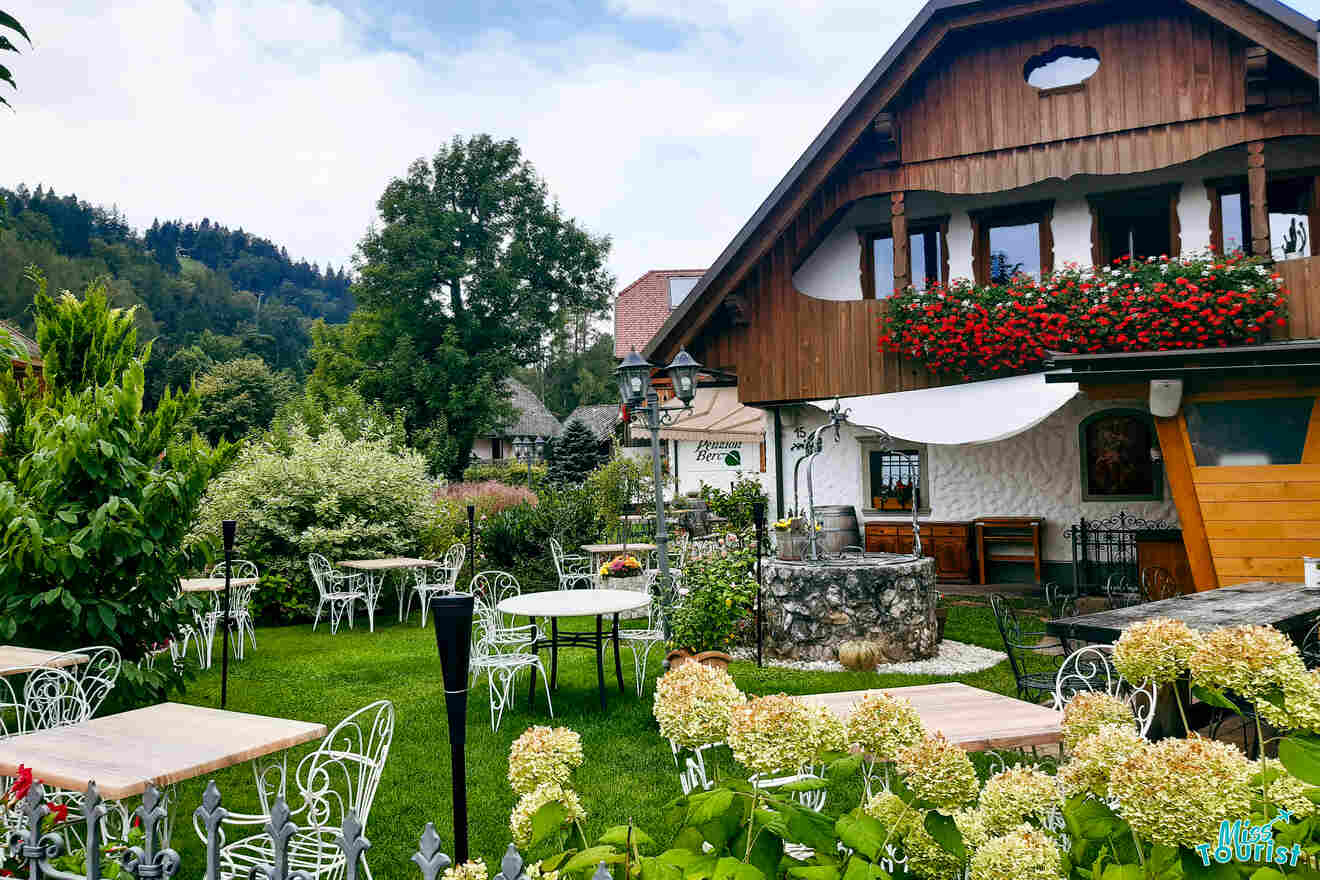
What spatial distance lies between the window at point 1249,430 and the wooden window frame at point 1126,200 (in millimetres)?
4030

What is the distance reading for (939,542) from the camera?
12648mm

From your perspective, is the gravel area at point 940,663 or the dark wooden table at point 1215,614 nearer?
the dark wooden table at point 1215,614

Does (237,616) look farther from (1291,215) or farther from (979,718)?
(1291,215)

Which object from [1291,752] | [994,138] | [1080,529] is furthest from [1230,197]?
[1291,752]

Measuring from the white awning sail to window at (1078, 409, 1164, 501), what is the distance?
3.09 meters

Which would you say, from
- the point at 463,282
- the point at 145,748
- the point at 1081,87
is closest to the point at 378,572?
the point at 145,748

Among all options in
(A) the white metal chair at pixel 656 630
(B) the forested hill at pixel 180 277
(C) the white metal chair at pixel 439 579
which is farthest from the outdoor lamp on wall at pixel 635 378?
(B) the forested hill at pixel 180 277

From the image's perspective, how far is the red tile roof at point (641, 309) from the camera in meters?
26.6

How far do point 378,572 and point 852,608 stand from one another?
7.16 metres

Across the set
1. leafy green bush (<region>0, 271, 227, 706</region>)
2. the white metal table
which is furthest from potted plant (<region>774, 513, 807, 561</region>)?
leafy green bush (<region>0, 271, 227, 706</region>)

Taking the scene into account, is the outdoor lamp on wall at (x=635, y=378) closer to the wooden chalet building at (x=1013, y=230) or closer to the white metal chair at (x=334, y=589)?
the wooden chalet building at (x=1013, y=230)

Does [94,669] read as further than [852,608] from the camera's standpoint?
No

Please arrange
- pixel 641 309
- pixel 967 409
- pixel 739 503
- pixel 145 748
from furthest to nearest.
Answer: pixel 641 309
pixel 739 503
pixel 967 409
pixel 145 748

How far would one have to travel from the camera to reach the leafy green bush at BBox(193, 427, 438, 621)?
12.1 meters
